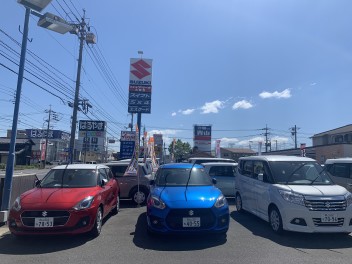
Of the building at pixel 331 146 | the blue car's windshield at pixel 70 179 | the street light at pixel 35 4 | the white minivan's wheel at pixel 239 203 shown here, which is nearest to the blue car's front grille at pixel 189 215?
the blue car's windshield at pixel 70 179

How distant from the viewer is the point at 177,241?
625 centimetres

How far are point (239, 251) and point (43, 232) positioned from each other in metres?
3.90

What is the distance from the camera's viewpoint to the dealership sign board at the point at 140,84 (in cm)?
2231

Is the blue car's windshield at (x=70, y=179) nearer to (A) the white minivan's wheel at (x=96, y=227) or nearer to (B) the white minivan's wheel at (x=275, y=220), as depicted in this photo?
(A) the white minivan's wheel at (x=96, y=227)

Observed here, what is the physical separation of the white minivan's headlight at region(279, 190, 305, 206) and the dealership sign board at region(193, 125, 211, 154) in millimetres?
43916

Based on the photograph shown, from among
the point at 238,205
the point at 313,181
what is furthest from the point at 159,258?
the point at 238,205

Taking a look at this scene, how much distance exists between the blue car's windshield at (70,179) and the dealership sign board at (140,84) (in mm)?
14761

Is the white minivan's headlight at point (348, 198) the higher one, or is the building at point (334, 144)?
the building at point (334, 144)

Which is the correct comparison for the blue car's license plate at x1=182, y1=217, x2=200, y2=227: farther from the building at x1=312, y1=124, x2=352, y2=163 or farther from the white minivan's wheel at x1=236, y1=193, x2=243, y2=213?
the building at x1=312, y1=124, x2=352, y2=163

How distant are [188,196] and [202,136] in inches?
1751

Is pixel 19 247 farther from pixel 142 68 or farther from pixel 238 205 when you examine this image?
pixel 142 68

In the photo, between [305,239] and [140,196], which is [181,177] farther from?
[140,196]

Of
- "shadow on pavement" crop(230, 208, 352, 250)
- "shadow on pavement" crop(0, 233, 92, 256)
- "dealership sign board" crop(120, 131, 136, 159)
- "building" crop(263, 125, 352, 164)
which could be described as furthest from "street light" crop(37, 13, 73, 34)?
"building" crop(263, 125, 352, 164)

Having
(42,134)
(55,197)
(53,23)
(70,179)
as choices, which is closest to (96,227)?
(55,197)
